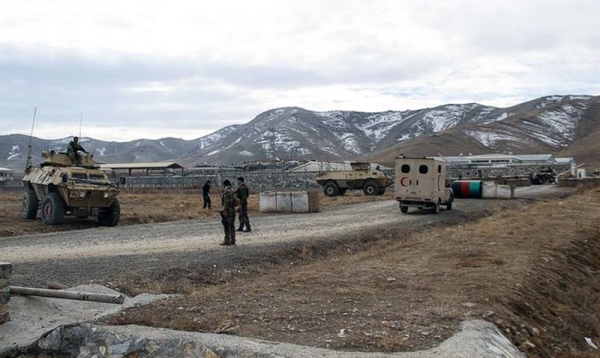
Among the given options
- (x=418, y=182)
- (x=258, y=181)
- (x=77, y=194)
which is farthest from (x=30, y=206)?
(x=258, y=181)

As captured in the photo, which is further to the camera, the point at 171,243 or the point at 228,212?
the point at 171,243

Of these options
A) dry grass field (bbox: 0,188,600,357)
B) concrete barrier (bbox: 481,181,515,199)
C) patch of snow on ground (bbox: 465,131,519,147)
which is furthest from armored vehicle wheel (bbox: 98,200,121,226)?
patch of snow on ground (bbox: 465,131,519,147)

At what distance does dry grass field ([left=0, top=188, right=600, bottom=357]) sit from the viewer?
7.30 m

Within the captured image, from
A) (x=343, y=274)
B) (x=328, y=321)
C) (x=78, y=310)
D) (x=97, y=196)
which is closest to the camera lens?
(x=328, y=321)

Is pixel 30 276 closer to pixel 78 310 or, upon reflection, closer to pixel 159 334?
pixel 78 310

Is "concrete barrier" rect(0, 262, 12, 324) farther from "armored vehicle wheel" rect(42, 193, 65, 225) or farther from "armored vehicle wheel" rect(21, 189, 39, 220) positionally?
"armored vehicle wheel" rect(21, 189, 39, 220)

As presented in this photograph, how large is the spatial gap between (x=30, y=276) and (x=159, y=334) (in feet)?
16.2

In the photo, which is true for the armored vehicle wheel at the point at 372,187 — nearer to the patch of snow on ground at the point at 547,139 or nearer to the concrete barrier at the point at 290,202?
the concrete barrier at the point at 290,202

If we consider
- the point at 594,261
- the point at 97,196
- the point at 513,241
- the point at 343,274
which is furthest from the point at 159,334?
the point at 97,196

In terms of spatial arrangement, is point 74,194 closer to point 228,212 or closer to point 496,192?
point 228,212

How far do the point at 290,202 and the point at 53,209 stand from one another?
9.46 meters

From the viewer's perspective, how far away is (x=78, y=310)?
8.67 m

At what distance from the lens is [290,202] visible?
88.5 ft

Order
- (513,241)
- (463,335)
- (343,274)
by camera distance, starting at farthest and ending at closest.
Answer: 1. (513,241)
2. (343,274)
3. (463,335)
